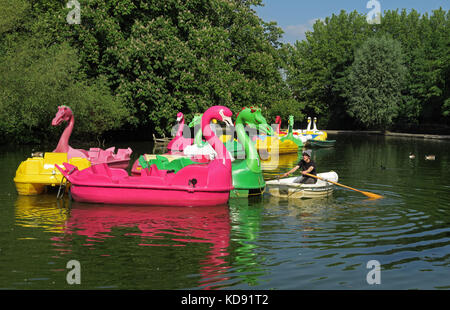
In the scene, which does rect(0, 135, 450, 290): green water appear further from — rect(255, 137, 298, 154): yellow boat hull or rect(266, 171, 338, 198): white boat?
rect(255, 137, 298, 154): yellow boat hull

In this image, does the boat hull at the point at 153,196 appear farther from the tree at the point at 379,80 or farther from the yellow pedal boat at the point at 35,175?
the tree at the point at 379,80

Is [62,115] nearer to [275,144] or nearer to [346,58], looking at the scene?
[275,144]

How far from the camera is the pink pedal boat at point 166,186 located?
1501 cm

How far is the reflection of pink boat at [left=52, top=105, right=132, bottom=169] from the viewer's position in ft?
60.6

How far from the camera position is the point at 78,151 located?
60.7 ft

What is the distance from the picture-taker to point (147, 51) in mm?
38656

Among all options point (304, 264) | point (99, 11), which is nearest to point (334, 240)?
point (304, 264)

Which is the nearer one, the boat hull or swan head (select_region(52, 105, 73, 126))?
the boat hull

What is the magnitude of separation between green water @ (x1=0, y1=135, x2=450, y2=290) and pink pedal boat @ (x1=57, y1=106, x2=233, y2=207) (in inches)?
11.9

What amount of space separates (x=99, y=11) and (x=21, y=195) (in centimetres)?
2521

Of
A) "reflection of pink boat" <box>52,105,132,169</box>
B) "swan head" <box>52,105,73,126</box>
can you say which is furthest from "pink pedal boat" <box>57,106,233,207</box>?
"swan head" <box>52,105,73,126</box>

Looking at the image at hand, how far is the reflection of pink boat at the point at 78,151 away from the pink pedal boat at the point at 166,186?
2.70m

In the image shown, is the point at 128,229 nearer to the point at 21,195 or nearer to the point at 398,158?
the point at 21,195

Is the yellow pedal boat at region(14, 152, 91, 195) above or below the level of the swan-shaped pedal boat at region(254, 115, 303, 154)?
below
